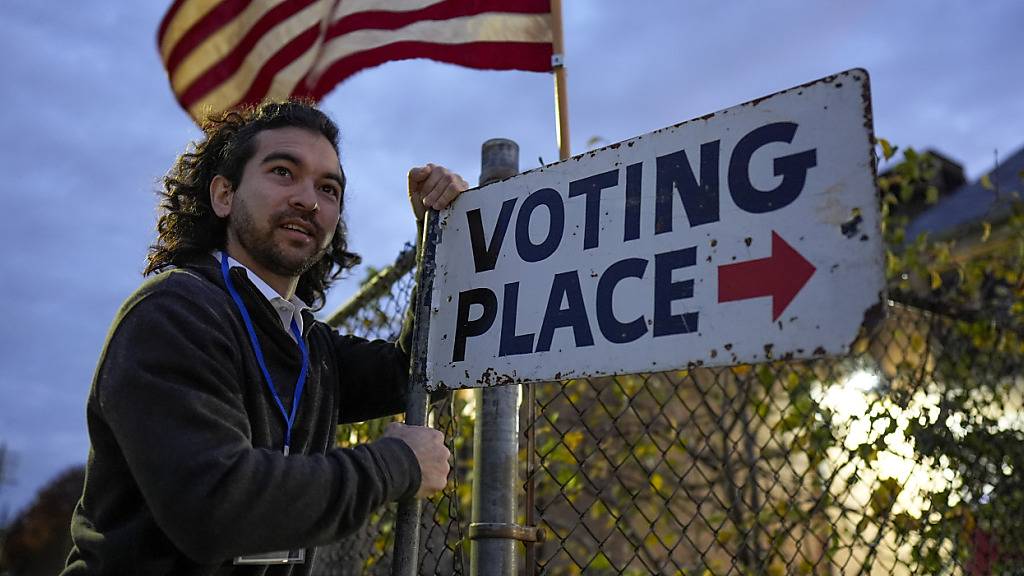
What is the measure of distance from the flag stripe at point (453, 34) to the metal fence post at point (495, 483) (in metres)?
1.48

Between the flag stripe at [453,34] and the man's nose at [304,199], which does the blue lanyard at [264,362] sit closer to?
the man's nose at [304,199]

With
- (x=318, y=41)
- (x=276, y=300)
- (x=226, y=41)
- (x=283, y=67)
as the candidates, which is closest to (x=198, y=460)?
(x=276, y=300)

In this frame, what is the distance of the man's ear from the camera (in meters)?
2.17

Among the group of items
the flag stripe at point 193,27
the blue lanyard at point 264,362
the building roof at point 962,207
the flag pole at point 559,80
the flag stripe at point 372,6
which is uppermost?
the building roof at point 962,207

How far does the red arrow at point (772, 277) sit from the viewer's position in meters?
1.29

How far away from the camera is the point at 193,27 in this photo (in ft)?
13.0

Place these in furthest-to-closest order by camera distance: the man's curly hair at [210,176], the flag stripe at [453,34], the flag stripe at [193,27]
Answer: the flag stripe at [193,27] → the flag stripe at [453,34] → the man's curly hair at [210,176]

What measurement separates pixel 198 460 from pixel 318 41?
2413mm

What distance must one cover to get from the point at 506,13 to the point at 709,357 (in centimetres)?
192

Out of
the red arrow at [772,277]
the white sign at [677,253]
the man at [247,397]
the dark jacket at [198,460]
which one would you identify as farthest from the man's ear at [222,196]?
the red arrow at [772,277]

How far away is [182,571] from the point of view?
152 cm

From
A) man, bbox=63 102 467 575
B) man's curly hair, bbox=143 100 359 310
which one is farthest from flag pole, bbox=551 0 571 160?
man's curly hair, bbox=143 100 359 310

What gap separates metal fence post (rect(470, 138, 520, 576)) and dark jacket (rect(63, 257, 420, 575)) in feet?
0.80

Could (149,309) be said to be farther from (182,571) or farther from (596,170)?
(596,170)
